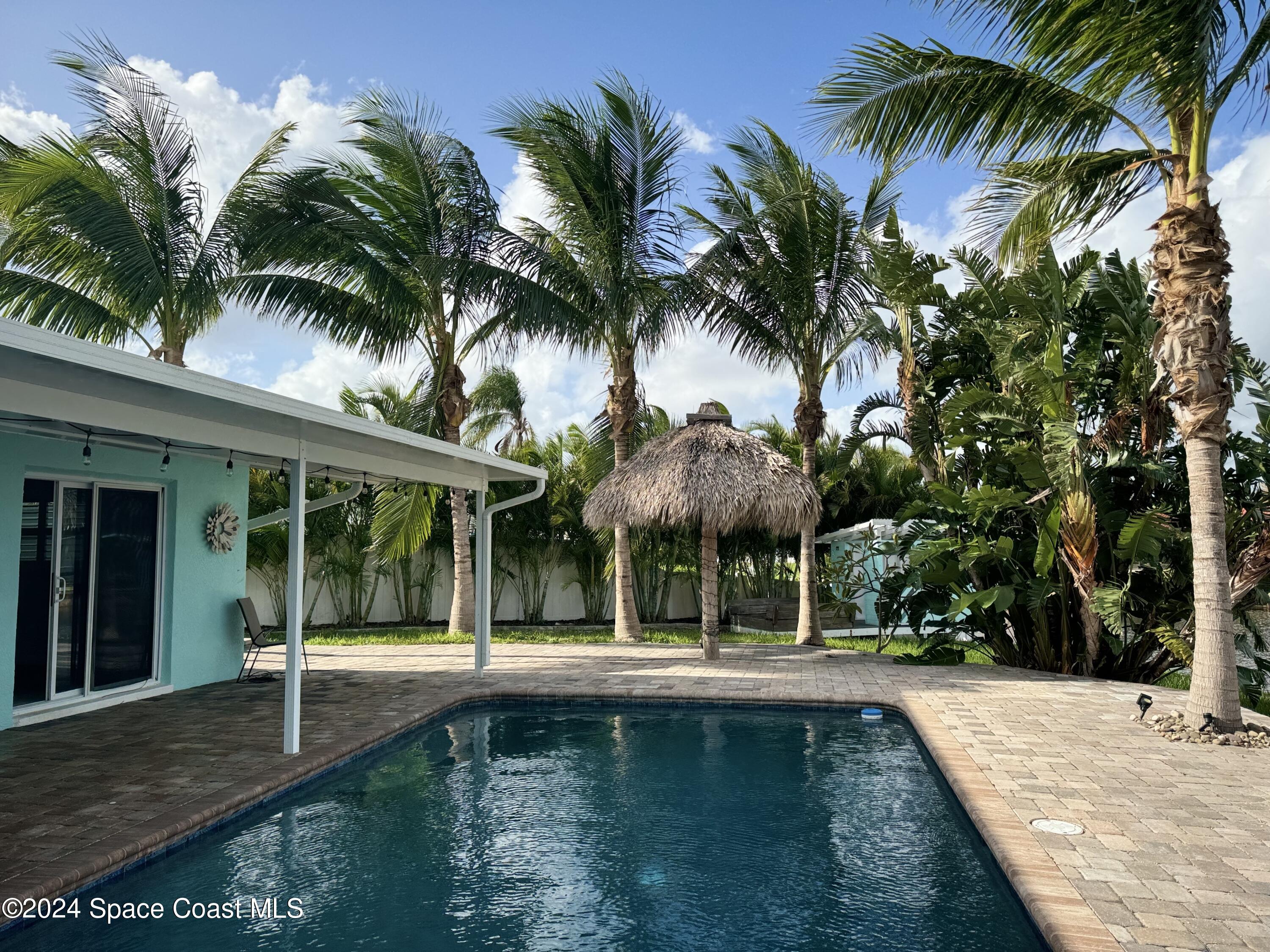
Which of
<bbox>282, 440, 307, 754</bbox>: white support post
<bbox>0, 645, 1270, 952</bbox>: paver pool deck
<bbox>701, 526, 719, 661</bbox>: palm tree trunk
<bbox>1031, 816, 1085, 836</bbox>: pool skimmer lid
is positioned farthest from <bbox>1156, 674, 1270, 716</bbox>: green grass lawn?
<bbox>282, 440, 307, 754</bbox>: white support post

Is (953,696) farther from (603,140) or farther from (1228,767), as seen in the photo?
(603,140)

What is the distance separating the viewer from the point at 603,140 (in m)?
13.2

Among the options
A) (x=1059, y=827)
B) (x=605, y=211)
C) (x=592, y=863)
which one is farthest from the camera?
(x=605, y=211)

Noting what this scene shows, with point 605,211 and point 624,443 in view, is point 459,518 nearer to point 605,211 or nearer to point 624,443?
point 624,443

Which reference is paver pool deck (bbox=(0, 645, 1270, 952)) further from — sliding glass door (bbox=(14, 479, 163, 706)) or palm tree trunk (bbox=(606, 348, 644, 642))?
palm tree trunk (bbox=(606, 348, 644, 642))

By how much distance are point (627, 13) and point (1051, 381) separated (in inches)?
273

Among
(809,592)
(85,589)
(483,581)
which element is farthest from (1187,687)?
(85,589)

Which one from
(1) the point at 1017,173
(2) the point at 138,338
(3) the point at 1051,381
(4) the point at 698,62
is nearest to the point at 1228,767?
(3) the point at 1051,381

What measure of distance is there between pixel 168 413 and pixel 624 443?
28.8 ft

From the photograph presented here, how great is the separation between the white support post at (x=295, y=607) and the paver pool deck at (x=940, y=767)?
23cm

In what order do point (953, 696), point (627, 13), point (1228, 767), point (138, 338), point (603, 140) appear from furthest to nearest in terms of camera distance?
point (603, 140)
point (138, 338)
point (627, 13)
point (953, 696)
point (1228, 767)

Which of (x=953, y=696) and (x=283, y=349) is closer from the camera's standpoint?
(x=953, y=696)

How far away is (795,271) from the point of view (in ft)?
43.6

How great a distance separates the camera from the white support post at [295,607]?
6.56m
